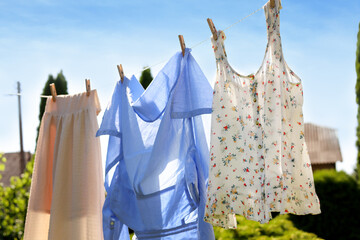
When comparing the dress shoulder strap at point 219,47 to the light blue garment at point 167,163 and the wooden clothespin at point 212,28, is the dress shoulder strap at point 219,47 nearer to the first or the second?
the wooden clothespin at point 212,28

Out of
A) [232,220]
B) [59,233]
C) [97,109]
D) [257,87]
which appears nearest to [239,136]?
[257,87]

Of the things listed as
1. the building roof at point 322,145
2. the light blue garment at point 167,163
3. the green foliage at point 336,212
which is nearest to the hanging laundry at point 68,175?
the light blue garment at point 167,163

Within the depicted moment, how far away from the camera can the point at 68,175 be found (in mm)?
2695

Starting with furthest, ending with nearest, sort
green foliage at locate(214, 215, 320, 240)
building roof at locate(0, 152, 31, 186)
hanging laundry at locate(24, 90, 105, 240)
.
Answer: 1. building roof at locate(0, 152, 31, 186)
2. green foliage at locate(214, 215, 320, 240)
3. hanging laundry at locate(24, 90, 105, 240)

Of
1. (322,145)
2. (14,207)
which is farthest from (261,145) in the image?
(322,145)

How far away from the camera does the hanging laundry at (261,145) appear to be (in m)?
1.92

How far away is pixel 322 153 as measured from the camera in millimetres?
14281

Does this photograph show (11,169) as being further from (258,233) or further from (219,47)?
(219,47)

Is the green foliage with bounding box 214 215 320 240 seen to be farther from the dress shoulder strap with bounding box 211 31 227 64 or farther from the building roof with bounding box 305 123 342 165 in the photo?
the building roof with bounding box 305 123 342 165

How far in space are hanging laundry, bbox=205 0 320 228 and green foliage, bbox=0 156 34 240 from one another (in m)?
3.66

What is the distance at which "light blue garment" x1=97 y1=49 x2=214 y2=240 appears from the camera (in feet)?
7.00

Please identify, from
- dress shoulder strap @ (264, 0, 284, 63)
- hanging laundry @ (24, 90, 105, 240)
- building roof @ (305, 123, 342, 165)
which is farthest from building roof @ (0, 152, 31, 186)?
dress shoulder strap @ (264, 0, 284, 63)

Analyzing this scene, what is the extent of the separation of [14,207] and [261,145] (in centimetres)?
404

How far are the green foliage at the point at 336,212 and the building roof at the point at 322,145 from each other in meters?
7.64
